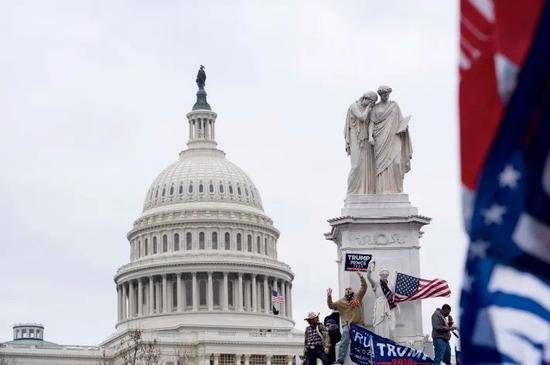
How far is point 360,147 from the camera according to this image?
24.7 metres

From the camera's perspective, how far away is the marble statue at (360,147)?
24594 millimetres

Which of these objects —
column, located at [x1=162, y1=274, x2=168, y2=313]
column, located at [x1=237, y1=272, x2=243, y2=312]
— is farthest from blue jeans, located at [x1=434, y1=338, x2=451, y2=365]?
column, located at [x1=162, y1=274, x2=168, y2=313]

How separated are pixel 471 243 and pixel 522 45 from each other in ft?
1.85

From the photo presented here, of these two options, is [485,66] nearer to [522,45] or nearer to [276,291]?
[522,45]

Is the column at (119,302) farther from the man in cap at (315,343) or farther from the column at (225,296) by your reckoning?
the man in cap at (315,343)

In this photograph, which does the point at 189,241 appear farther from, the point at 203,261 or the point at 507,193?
the point at 507,193

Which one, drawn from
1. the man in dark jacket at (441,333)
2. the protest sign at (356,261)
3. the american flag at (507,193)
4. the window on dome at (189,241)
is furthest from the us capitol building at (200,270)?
the american flag at (507,193)

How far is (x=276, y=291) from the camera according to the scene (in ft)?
547

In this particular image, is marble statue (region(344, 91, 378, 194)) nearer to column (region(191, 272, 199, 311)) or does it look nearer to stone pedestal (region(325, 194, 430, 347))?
stone pedestal (region(325, 194, 430, 347))

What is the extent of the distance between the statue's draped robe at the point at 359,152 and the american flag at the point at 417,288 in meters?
1.87

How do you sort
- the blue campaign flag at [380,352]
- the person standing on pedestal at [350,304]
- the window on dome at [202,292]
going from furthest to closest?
1. the window on dome at [202,292]
2. the person standing on pedestal at [350,304]
3. the blue campaign flag at [380,352]

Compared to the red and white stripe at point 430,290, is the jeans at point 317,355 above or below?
below

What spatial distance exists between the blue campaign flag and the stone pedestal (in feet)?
16.0

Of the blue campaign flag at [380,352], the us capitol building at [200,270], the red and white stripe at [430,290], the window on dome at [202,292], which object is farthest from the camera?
the window on dome at [202,292]
